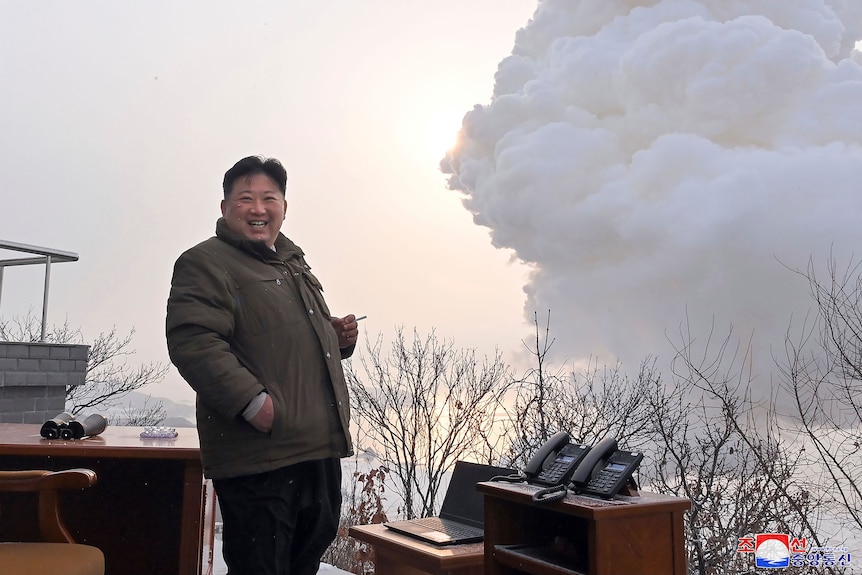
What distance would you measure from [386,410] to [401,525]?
3.38 metres

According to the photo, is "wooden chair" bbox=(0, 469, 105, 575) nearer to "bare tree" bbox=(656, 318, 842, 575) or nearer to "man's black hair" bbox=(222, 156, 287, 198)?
"man's black hair" bbox=(222, 156, 287, 198)

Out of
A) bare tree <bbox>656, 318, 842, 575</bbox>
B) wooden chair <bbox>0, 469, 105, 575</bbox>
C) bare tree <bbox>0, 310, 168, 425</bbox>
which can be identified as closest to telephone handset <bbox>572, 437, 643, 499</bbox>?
wooden chair <bbox>0, 469, 105, 575</bbox>

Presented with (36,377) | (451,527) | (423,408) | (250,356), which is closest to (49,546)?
(250,356)

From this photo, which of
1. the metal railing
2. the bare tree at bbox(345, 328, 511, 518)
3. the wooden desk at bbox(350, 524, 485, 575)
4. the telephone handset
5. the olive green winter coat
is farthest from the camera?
the bare tree at bbox(345, 328, 511, 518)

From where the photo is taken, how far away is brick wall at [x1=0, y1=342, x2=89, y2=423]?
396 cm

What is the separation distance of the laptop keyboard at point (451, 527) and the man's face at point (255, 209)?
1135 millimetres

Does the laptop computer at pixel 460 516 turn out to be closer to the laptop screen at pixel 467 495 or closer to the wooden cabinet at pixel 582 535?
the laptop screen at pixel 467 495

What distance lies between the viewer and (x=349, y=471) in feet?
17.7

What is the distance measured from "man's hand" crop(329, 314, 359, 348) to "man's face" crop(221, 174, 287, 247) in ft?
1.04

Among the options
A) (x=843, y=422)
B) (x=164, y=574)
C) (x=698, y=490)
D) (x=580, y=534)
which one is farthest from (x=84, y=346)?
(x=843, y=422)

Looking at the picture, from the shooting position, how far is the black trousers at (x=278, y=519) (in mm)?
1587

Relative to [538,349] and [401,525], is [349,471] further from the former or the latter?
[401,525]

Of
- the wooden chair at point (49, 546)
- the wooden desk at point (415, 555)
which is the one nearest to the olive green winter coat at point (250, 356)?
the wooden chair at point (49, 546)

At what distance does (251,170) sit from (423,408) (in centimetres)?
403
